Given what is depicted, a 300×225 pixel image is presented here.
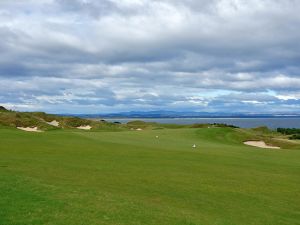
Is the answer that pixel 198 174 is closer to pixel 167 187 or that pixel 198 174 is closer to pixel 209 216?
pixel 167 187

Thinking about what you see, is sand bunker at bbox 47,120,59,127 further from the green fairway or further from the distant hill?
the green fairway

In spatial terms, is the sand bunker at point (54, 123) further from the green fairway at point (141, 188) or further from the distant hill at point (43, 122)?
the green fairway at point (141, 188)

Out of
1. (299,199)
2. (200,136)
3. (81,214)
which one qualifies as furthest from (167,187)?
(200,136)

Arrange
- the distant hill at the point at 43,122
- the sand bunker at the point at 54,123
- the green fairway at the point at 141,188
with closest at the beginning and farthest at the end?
the green fairway at the point at 141,188, the distant hill at the point at 43,122, the sand bunker at the point at 54,123

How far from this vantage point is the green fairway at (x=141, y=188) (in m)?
14.1

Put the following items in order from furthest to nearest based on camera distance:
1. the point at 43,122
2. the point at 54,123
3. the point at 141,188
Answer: the point at 54,123, the point at 43,122, the point at 141,188

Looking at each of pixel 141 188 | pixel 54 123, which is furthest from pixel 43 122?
pixel 141 188

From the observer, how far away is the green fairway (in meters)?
14.1

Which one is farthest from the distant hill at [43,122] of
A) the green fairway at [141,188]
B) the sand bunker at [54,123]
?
the green fairway at [141,188]

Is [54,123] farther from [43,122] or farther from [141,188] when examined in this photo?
[141,188]

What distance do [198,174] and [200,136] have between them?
118ft

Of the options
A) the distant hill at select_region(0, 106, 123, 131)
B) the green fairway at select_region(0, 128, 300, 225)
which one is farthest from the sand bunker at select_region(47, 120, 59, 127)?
the green fairway at select_region(0, 128, 300, 225)

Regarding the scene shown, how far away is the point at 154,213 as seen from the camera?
48.3 feet

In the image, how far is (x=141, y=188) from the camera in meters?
19.6
